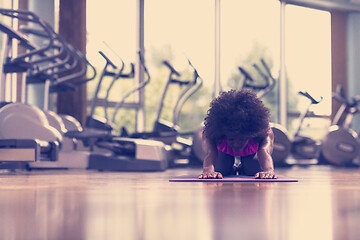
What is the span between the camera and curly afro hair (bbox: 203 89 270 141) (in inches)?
93.5

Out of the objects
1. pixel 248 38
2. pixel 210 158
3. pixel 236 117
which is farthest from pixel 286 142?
pixel 236 117

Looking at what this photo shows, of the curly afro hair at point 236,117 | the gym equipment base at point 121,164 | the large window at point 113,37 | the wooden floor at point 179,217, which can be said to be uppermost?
the large window at point 113,37

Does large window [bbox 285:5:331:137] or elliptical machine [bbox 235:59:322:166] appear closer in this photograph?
elliptical machine [bbox 235:59:322:166]

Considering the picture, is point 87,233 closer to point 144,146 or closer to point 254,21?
point 144,146

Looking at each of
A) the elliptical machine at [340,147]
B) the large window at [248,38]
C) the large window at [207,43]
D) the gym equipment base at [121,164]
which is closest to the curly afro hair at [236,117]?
the gym equipment base at [121,164]

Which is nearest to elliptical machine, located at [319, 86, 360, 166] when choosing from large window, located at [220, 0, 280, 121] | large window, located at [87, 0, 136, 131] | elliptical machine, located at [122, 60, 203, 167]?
large window, located at [220, 0, 280, 121]

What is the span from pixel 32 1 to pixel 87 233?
195 inches

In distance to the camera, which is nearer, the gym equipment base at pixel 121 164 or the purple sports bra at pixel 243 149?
the purple sports bra at pixel 243 149

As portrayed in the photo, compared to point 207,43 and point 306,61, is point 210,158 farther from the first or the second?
point 306,61

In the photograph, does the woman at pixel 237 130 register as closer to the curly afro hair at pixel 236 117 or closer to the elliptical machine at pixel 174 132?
the curly afro hair at pixel 236 117

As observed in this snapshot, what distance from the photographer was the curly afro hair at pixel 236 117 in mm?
2375

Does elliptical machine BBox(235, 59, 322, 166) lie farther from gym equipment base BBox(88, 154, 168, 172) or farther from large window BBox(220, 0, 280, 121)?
gym equipment base BBox(88, 154, 168, 172)

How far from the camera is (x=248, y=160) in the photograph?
9.26 ft

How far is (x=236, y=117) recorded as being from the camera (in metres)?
2.37
